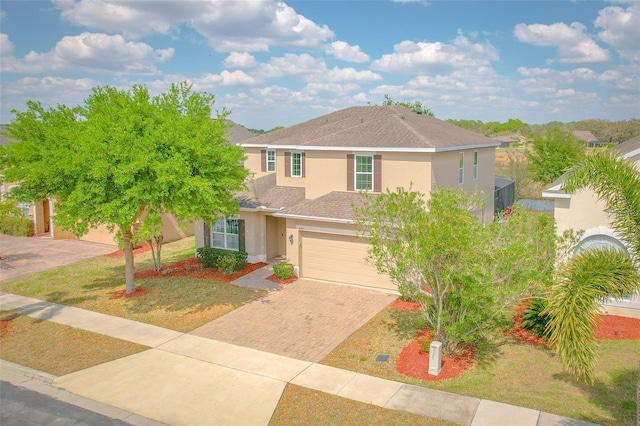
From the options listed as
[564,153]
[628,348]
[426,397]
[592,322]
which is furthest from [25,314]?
[564,153]

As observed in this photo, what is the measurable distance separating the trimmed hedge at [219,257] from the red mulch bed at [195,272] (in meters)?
0.22

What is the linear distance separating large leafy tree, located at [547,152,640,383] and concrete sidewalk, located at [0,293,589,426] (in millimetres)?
2001

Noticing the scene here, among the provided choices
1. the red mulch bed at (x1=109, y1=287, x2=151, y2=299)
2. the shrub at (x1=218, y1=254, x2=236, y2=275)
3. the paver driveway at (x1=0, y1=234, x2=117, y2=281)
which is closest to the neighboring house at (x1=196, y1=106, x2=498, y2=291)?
the shrub at (x1=218, y1=254, x2=236, y2=275)

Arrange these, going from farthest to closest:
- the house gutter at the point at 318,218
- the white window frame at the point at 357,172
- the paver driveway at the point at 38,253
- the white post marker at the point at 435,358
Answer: the paver driveway at the point at 38,253 < the white window frame at the point at 357,172 < the house gutter at the point at 318,218 < the white post marker at the point at 435,358

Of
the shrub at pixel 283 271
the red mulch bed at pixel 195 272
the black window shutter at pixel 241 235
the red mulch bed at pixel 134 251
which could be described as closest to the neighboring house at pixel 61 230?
the red mulch bed at pixel 134 251

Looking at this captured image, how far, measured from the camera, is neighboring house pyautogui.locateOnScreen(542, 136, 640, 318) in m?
14.8

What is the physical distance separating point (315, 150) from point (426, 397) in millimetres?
12346

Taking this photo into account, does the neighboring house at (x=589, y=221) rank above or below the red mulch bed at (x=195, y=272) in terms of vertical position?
above

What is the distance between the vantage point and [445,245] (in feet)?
35.6

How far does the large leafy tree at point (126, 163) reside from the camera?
48.4ft

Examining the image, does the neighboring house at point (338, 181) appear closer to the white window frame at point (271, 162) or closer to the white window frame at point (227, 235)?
the white window frame at point (227, 235)

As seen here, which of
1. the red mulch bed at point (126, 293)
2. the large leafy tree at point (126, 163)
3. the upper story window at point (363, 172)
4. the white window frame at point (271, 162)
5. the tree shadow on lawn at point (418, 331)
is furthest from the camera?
the white window frame at point (271, 162)

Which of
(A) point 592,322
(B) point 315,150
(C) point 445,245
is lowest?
(A) point 592,322

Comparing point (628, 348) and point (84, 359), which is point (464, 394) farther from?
point (84, 359)
